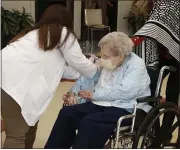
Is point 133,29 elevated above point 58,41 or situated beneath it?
situated beneath

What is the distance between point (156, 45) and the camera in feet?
8.86

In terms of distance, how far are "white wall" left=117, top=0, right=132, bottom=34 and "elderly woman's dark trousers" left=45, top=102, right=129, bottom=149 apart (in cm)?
782

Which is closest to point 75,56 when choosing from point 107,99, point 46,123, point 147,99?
point 107,99

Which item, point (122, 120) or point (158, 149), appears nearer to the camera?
point (122, 120)

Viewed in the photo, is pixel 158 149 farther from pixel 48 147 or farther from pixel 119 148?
pixel 48 147

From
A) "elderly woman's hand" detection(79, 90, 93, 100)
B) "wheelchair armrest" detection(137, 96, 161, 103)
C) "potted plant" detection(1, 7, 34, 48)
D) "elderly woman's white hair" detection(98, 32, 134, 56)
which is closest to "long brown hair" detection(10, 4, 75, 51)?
"elderly woman's white hair" detection(98, 32, 134, 56)

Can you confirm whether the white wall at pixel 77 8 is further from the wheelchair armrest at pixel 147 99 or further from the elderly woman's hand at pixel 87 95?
the wheelchair armrest at pixel 147 99

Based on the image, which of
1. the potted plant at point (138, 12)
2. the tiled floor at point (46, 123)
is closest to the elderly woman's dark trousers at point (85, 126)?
the tiled floor at point (46, 123)

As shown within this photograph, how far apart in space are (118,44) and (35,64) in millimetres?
546

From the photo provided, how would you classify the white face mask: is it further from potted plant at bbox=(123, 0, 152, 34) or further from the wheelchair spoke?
potted plant at bbox=(123, 0, 152, 34)

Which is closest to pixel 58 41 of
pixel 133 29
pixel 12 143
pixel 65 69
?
pixel 65 69

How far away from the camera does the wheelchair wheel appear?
2274 millimetres

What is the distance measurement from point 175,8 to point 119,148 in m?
1.03

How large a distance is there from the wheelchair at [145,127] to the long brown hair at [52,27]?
61 cm
